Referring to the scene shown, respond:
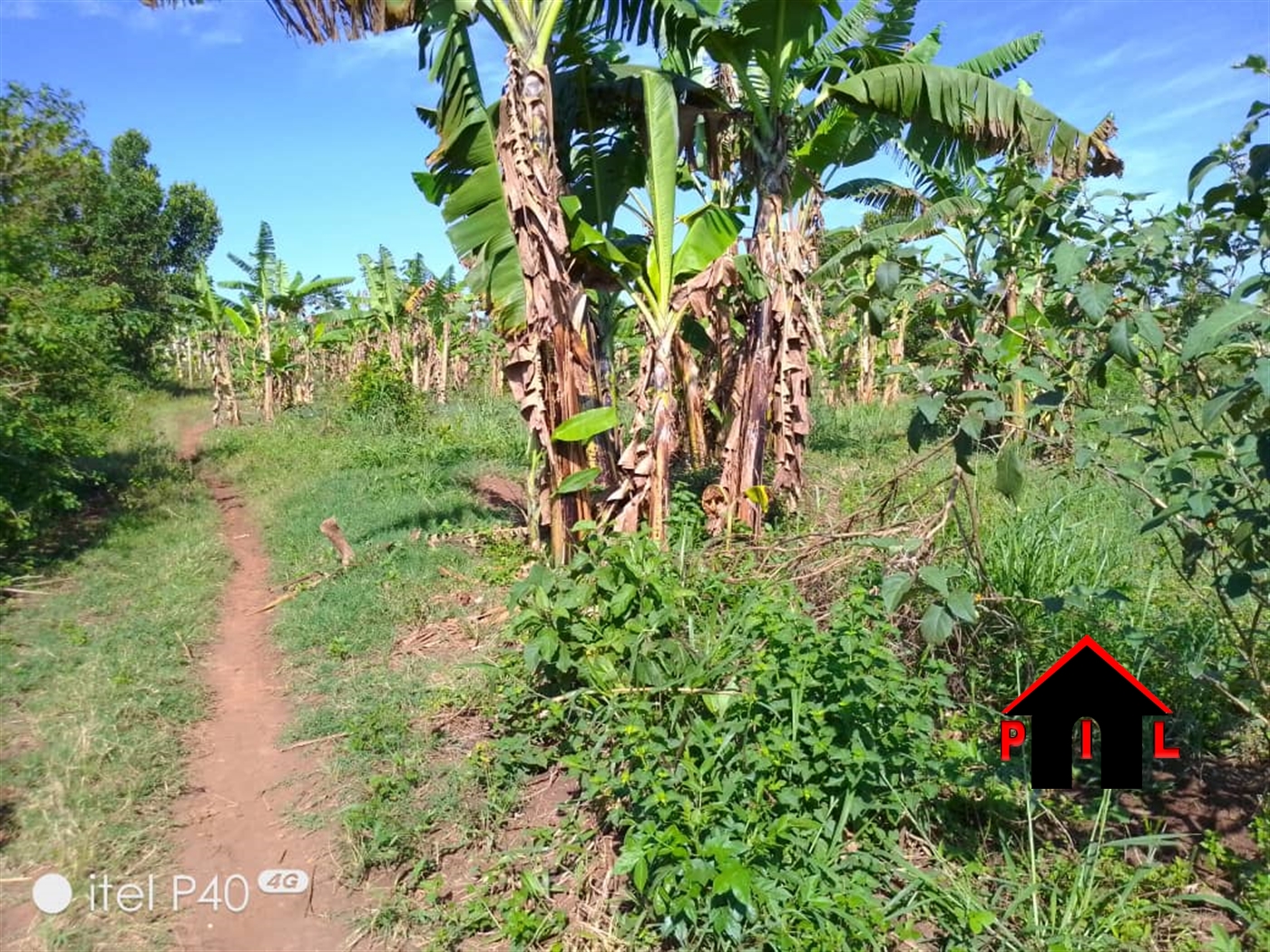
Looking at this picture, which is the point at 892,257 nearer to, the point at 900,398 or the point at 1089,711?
the point at 1089,711

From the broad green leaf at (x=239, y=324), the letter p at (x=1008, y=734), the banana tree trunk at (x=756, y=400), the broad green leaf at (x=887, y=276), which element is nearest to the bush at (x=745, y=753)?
the letter p at (x=1008, y=734)

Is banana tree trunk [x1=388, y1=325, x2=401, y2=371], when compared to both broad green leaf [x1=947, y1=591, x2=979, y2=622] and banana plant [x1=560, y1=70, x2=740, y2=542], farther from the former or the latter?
broad green leaf [x1=947, y1=591, x2=979, y2=622]

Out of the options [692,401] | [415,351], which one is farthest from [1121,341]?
[415,351]

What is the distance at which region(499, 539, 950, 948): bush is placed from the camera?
2.74 metres

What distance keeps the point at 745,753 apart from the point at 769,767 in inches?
3.9

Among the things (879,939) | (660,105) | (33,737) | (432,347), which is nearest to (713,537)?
(660,105)

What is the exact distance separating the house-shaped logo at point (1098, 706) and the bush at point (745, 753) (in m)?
0.48

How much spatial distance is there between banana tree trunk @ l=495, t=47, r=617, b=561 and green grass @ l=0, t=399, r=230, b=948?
8.76ft

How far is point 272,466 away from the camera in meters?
12.0

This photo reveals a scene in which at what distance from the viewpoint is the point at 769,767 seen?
122 inches

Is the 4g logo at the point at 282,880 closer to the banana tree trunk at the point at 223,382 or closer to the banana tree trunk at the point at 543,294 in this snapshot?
the banana tree trunk at the point at 543,294

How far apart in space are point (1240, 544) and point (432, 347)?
63.4 ft

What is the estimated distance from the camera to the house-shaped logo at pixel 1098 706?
2418mm

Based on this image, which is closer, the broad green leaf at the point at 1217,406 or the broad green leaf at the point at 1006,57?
the broad green leaf at the point at 1217,406
